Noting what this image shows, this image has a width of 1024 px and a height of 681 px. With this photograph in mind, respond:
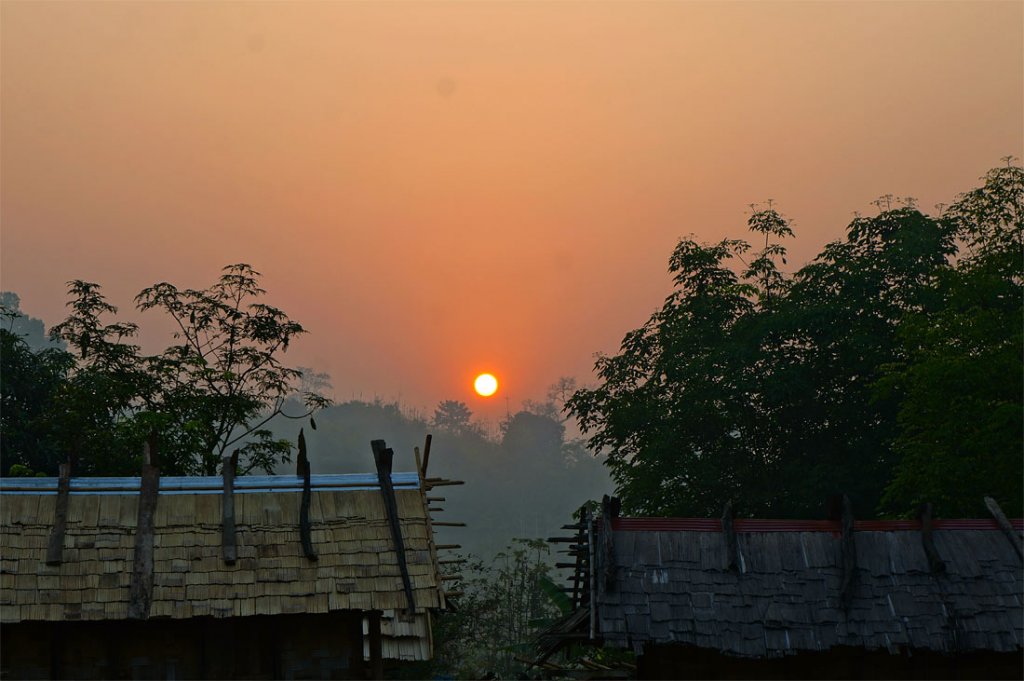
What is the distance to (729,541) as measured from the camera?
14266 mm

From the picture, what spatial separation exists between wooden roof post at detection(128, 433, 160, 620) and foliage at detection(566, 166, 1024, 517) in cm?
1857

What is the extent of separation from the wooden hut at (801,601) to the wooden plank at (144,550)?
5.58 m

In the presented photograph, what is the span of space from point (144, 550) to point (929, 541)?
36.3ft

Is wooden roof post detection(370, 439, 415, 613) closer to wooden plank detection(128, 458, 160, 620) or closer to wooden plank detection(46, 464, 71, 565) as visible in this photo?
Answer: wooden plank detection(128, 458, 160, 620)

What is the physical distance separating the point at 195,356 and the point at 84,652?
17.2m

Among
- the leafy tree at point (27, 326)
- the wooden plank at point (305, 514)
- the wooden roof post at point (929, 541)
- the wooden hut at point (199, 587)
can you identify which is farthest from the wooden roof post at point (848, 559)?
the leafy tree at point (27, 326)

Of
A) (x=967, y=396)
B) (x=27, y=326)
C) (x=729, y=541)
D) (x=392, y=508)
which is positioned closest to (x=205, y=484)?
(x=392, y=508)

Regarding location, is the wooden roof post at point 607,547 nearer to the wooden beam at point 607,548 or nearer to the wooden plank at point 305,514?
the wooden beam at point 607,548

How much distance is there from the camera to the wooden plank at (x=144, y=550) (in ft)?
40.8

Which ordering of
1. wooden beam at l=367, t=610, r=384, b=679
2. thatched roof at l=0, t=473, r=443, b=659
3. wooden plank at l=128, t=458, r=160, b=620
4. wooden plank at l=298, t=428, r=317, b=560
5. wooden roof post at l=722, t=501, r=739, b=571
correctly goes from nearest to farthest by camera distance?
wooden plank at l=128, t=458, r=160, b=620
thatched roof at l=0, t=473, r=443, b=659
wooden beam at l=367, t=610, r=384, b=679
wooden plank at l=298, t=428, r=317, b=560
wooden roof post at l=722, t=501, r=739, b=571

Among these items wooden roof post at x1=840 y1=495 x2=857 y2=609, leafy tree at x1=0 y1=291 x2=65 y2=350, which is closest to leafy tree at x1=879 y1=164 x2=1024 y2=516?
wooden roof post at x1=840 y1=495 x2=857 y2=609

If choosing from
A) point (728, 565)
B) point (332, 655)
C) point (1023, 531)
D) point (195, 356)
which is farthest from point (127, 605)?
point (195, 356)

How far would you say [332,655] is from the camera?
516 inches

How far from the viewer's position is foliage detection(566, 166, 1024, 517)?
29.3 m
